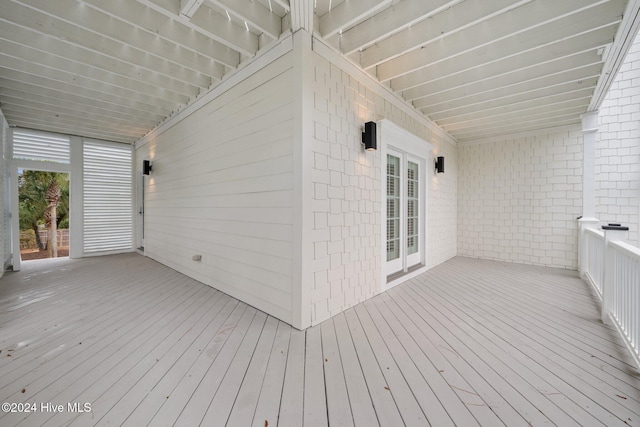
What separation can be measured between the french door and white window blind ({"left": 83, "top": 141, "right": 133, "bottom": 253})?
6897mm

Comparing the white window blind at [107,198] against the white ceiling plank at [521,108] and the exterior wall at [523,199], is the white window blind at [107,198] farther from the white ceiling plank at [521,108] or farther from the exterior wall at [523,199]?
the exterior wall at [523,199]

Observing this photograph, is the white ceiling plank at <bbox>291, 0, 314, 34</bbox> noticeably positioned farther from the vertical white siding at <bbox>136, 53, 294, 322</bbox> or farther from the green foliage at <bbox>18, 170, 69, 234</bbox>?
the green foliage at <bbox>18, 170, 69, 234</bbox>

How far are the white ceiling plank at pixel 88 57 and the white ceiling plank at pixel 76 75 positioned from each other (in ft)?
0.77

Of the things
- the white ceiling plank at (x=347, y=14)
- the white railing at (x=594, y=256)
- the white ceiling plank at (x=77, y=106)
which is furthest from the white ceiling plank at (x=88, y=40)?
the white railing at (x=594, y=256)

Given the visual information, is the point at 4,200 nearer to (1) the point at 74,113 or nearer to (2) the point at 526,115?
(1) the point at 74,113

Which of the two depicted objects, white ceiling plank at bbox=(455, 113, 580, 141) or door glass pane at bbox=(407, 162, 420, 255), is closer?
door glass pane at bbox=(407, 162, 420, 255)

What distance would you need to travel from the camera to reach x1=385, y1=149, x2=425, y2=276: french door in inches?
147

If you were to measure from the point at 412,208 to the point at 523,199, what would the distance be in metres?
2.86

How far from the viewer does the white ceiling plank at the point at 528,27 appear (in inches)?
86.1

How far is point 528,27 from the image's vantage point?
230cm

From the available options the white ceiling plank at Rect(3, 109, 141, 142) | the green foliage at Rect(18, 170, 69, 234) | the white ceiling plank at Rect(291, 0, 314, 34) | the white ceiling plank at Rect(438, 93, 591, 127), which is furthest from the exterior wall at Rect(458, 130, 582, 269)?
the green foliage at Rect(18, 170, 69, 234)

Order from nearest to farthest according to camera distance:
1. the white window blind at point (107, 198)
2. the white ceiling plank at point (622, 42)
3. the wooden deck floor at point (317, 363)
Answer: the wooden deck floor at point (317, 363)
the white ceiling plank at point (622, 42)
the white window blind at point (107, 198)

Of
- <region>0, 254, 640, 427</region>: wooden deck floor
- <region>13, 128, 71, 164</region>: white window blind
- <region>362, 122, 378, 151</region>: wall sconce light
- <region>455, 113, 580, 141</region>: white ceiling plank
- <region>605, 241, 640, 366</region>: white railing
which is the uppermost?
<region>455, 113, 580, 141</region>: white ceiling plank

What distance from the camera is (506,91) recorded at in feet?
12.0
